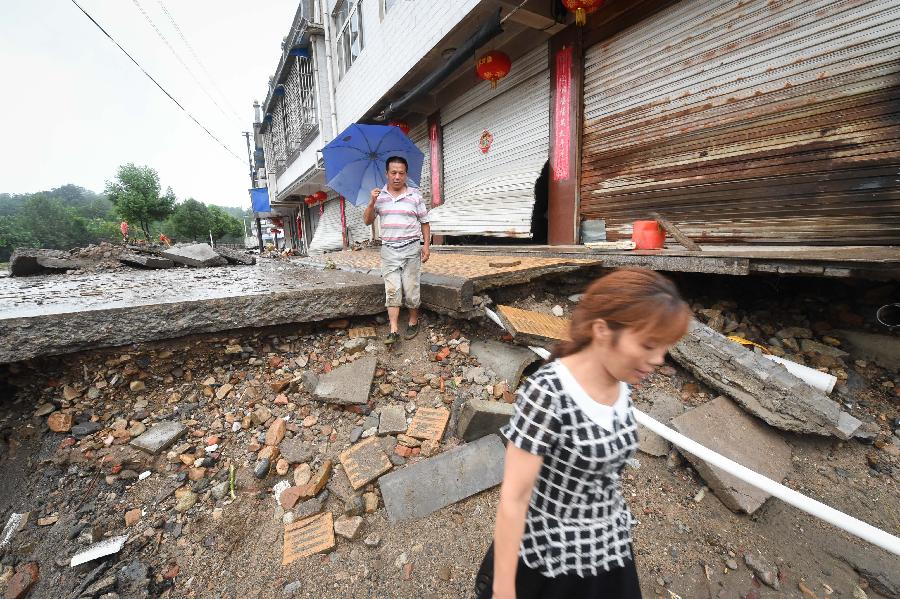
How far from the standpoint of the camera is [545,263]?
388 centimetres

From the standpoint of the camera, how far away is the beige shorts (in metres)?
3.22

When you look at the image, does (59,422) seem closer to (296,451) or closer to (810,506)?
(296,451)

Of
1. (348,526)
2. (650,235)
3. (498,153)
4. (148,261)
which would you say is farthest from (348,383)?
(148,261)

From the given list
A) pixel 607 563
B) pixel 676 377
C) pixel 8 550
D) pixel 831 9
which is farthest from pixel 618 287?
pixel 831 9

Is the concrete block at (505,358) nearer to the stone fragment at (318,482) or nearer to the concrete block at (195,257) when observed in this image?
the stone fragment at (318,482)

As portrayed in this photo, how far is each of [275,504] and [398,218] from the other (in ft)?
7.75

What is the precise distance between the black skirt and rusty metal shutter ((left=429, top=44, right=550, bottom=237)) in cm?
570

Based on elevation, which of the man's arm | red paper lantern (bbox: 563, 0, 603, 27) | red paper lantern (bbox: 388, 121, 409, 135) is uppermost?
red paper lantern (bbox: 388, 121, 409, 135)

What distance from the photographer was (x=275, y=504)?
2248mm

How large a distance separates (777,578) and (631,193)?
14.5ft

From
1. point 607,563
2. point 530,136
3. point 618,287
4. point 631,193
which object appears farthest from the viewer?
point 530,136

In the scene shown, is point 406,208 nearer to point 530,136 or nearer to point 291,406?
point 291,406

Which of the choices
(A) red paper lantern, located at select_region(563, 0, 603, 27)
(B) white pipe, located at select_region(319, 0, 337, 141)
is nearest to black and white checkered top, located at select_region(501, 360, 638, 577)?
(A) red paper lantern, located at select_region(563, 0, 603, 27)

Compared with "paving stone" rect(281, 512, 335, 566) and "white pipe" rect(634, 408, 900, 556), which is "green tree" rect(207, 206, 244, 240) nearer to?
"paving stone" rect(281, 512, 335, 566)
